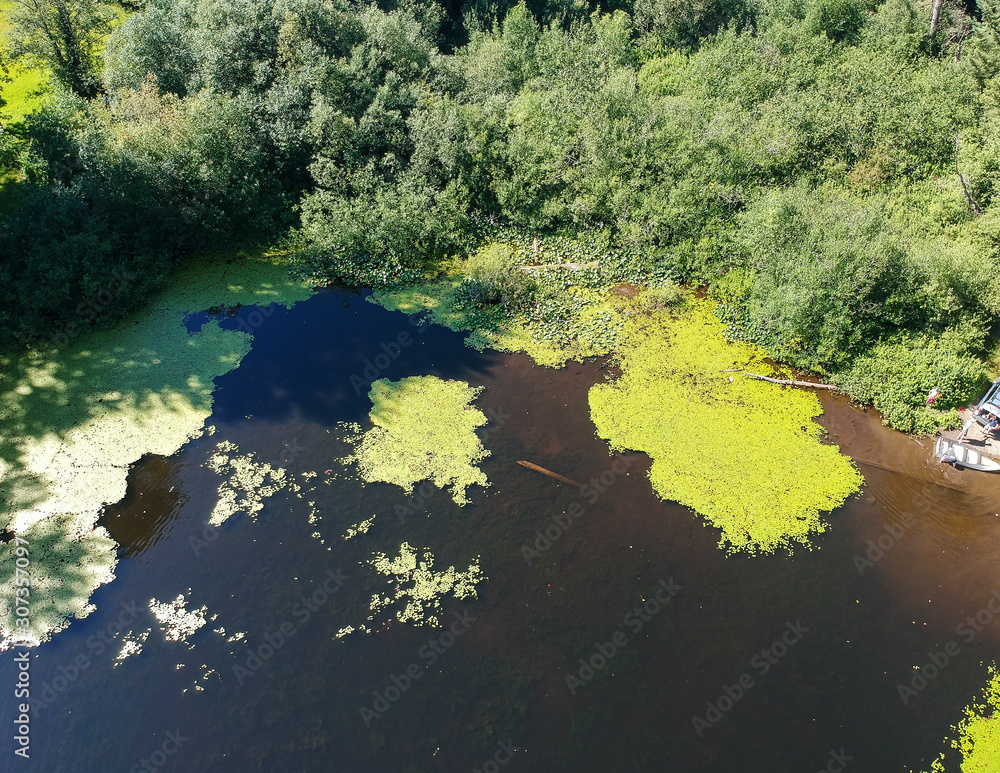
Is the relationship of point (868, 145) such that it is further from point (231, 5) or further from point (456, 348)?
point (231, 5)

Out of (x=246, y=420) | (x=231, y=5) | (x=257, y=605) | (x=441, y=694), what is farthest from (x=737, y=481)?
(x=231, y=5)

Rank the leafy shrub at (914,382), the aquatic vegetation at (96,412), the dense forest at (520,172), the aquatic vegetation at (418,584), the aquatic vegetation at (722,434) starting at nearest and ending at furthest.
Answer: the aquatic vegetation at (418,584) → the aquatic vegetation at (96,412) → the aquatic vegetation at (722,434) → the leafy shrub at (914,382) → the dense forest at (520,172)

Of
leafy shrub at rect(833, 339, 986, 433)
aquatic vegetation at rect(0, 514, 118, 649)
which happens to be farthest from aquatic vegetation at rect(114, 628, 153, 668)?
leafy shrub at rect(833, 339, 986, 433)

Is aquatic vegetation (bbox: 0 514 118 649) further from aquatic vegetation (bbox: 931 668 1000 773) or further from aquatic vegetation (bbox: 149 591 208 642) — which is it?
aquatic vegetation (bbox: 931 668 1000 773)

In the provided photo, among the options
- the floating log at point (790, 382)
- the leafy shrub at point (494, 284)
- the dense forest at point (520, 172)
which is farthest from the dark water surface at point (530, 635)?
the leafy shrub at point (494, 284)

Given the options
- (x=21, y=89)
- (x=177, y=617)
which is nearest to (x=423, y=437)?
(x=177, y=617)

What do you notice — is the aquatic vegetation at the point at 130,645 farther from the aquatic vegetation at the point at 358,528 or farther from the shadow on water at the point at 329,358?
the shadow on water at the point at 329,358

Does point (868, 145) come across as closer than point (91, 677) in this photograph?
No
